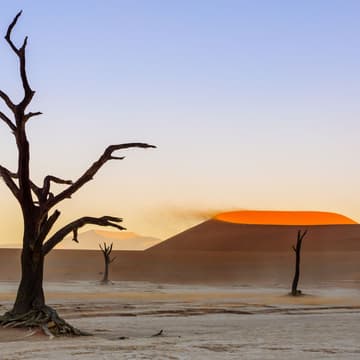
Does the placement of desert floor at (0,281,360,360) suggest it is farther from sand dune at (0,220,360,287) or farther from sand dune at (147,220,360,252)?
sand dune at (147,220,360,252)

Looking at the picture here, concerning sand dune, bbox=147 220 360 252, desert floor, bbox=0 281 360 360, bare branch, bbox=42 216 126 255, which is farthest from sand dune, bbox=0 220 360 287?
bare branch, bbox=42 216 126 255

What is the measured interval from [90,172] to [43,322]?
397 centimetres

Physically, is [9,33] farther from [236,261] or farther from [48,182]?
[236,261]

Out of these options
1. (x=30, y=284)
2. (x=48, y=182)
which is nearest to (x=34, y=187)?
(x=48, y=182)

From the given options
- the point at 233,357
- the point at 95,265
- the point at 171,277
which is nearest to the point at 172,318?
the point at 233,357

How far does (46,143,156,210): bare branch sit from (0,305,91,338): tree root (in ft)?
8.77

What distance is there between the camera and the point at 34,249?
20469 millimetres

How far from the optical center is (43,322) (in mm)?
19594

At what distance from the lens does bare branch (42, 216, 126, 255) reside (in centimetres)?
2088

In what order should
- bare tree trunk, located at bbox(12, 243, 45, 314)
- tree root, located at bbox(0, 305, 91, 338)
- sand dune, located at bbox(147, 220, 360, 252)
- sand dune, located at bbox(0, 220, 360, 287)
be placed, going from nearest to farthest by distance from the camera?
tree root, located at bbox(0, 305, 91, 338) → bare tree trunk, located at bbox(12, 243, 45, 314) → sand dune, located at bbox(0, 220, 360, 287) → sand dune, located at bbox(147, 220, 360, 252)

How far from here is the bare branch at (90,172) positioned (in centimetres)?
2047

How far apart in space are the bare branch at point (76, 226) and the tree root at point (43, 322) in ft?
5.42

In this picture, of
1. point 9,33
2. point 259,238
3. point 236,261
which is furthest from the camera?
point 259,238

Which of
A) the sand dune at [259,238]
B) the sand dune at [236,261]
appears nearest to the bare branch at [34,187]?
the sand dune at [236,261]
